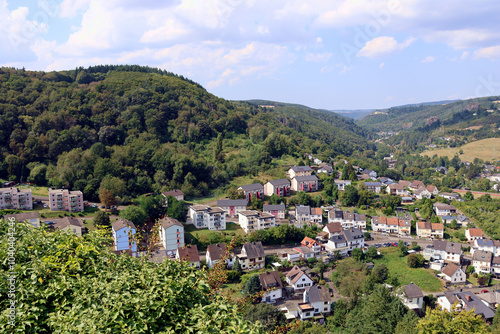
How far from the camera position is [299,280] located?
15.9 meters

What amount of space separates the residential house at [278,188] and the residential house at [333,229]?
6.27 meters

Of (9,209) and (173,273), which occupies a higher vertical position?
(173,273)

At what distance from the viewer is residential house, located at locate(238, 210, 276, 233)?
71.3 feet

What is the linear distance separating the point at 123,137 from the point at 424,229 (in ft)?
85.0

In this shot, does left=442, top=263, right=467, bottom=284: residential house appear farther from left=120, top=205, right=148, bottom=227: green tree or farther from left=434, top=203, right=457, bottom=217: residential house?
left=120, top=205, right=148, bottom=227: green tree

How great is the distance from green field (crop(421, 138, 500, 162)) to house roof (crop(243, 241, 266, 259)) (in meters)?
48.6

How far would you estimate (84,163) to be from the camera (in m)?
25.0

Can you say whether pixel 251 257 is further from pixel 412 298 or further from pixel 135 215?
pixel 412 298

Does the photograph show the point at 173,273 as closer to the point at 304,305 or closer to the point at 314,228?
the point at 304,305

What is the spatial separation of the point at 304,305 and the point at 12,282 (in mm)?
12728

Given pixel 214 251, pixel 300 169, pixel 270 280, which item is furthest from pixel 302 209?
pixel 270 280

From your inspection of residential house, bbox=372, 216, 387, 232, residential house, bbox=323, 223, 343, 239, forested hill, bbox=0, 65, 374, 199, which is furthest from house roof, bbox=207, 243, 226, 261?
residential house, bbox=372, 216, 387, 232

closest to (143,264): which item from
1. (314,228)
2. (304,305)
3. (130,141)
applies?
(304,305)

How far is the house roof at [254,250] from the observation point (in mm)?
17641
